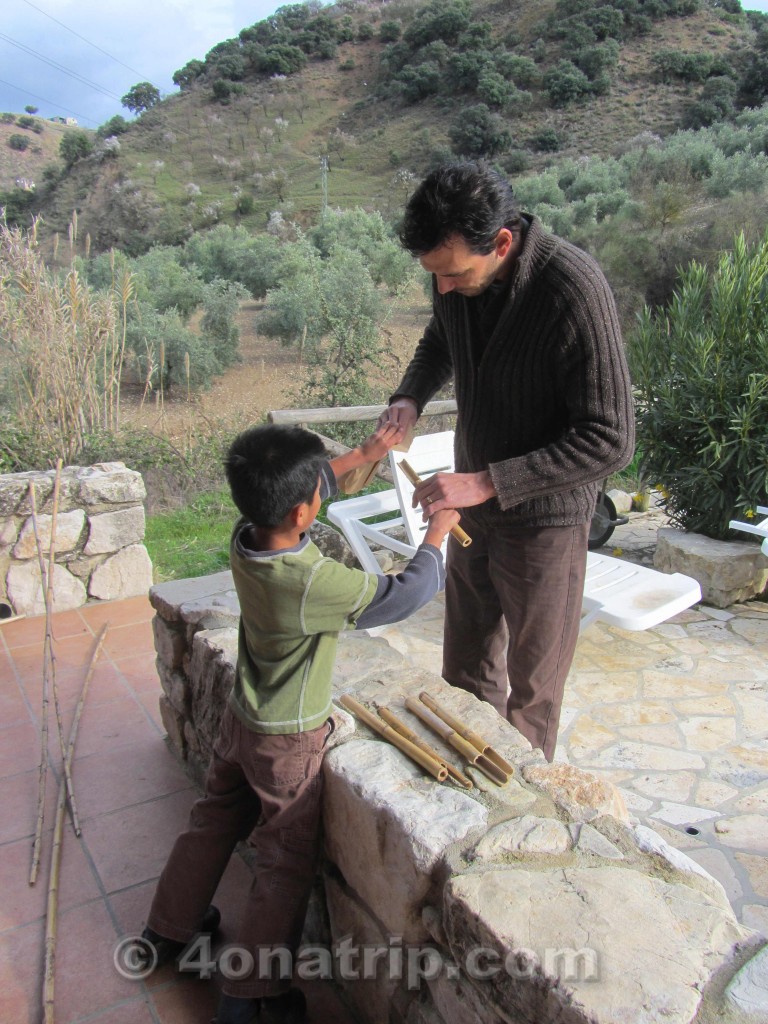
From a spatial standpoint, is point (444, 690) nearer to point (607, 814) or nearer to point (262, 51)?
point (607, 814)

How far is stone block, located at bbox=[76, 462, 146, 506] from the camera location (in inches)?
161

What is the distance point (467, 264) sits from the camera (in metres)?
1.59

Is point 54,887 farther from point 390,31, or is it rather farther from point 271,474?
point 390,31

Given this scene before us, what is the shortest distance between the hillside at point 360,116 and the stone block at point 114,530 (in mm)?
19169

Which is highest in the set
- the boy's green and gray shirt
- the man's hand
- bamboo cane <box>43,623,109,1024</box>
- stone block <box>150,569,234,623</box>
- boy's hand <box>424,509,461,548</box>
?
the man's hand

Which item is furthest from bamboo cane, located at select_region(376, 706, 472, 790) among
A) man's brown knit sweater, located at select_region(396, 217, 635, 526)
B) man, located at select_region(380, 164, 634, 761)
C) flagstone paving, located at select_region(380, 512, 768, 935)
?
flagstone paving, located at select_region(380, 512, 768, 935)

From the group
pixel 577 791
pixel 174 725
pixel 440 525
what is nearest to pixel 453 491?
pixel 440 525

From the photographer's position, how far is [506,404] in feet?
5.81

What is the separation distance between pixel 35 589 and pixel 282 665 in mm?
2928

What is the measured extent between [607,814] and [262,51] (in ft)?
134

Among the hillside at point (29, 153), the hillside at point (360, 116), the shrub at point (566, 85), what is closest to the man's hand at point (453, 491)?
the hillside at point (360, 116)

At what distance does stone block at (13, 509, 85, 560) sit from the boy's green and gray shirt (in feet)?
8.91

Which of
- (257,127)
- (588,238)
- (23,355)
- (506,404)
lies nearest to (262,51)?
(257,127)

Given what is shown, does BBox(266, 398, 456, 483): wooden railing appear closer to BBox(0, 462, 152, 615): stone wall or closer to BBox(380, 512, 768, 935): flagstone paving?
BBox(0, 462, 152, 615): stone wall
